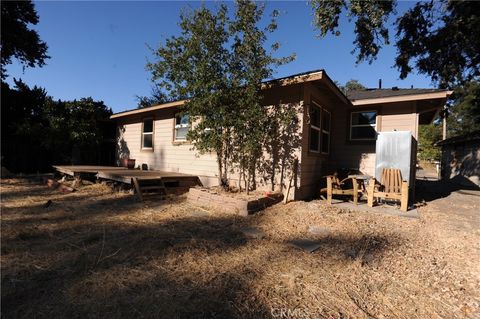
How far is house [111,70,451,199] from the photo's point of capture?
667 centimetres

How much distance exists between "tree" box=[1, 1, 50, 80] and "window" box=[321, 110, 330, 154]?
17442mm

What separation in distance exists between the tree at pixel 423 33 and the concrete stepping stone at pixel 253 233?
27.7 ft

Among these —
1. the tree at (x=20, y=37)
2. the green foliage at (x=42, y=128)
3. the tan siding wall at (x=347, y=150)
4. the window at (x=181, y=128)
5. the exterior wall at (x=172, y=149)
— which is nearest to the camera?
the exterior wall at (x=172, y=149)

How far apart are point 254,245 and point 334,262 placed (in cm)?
110

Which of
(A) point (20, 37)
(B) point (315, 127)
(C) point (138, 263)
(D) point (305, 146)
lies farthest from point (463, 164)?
(A) point (20, 37)

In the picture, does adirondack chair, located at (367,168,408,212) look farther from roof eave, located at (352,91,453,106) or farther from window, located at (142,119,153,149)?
window, located at (142,119,153,149)

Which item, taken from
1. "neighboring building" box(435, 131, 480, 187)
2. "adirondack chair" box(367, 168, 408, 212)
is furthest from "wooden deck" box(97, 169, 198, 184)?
"neighboring building" box(435, 131, 480, 187)

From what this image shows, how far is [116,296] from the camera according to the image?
7.79ft

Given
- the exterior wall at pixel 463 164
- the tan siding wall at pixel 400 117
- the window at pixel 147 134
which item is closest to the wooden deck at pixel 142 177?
the window at pixel 147 134

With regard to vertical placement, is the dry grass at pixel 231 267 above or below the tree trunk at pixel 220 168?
below

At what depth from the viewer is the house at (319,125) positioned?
6.67 meters

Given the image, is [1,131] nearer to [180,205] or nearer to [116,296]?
[180,205]

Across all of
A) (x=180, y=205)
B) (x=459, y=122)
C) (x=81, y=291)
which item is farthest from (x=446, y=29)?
(x=459, y=122)

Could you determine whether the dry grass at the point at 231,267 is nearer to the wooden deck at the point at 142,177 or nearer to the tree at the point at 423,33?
the wooden deck at the point at 142,177
